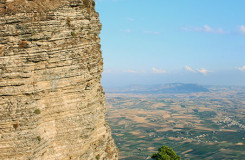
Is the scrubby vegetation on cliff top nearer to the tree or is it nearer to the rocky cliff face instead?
the rocky cliff face

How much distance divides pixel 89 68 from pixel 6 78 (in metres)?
6.35

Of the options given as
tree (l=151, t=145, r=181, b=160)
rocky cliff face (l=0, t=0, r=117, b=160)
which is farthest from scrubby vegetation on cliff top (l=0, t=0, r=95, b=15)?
tree (l=151, t=145, r=181, b=160)

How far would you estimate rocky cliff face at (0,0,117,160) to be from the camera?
16.8 m

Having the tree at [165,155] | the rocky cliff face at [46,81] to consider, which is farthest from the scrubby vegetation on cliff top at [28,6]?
the tree at [165,155]

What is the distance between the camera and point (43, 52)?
59.4ft

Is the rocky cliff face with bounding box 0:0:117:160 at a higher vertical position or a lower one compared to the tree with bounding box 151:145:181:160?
higher

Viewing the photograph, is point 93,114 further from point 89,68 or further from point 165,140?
point 165,140

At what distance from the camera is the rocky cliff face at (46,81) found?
55.0 ft

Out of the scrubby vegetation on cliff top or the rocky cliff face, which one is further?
the scrubby vegetation on cliff top

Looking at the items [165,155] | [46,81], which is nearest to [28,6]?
[46,81]

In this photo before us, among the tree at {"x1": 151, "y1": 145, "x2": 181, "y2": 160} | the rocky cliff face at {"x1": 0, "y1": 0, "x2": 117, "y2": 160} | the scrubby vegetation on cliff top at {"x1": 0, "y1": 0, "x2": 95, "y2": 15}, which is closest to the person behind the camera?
the rocky cliff face at {"x1": 0, "y1": 0, "x2": 117, "y2": 160}

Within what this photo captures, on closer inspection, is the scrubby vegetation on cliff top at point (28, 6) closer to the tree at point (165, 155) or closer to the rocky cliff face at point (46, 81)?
the rocky cliff face at point (46, 81)

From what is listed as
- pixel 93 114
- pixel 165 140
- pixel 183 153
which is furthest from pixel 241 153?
pixel 93 114

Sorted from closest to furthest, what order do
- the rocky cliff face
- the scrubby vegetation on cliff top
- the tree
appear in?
1. the rocky cliff face
2. the scrubby vegetation on cliff top
3. the tree
